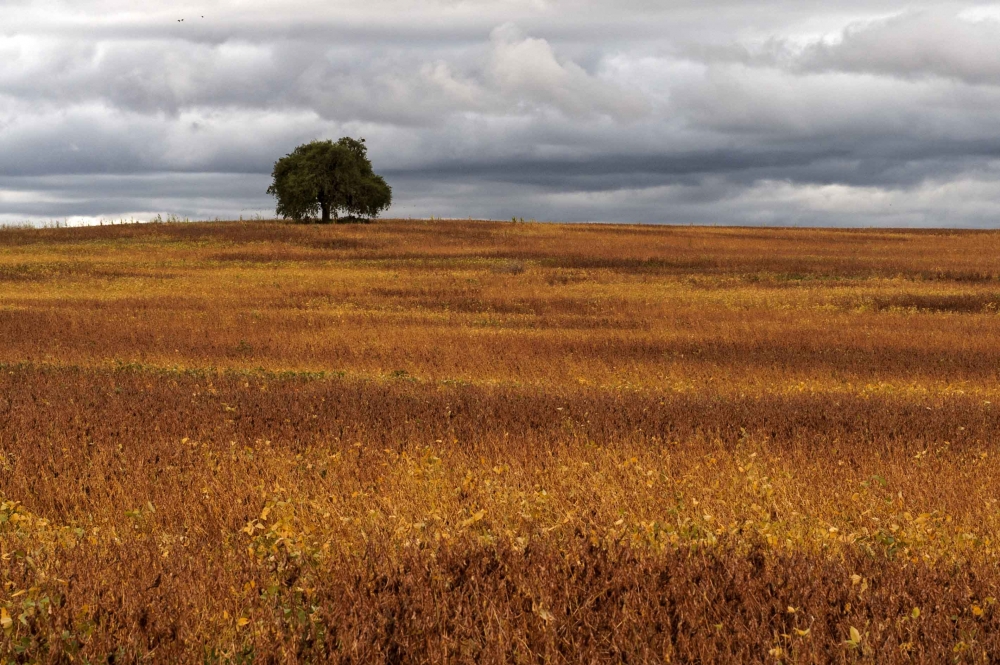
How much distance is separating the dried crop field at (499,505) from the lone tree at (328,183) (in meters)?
51.4

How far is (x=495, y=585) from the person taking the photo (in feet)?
15.1

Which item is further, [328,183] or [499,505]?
[328,183]

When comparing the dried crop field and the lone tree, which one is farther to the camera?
the lone tree

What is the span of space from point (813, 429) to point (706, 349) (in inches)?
462

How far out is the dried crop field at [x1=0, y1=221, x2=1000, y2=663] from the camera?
4.07 meters

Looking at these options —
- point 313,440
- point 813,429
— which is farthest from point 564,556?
point 813,429

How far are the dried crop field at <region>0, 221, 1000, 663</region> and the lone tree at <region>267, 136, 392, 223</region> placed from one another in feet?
168

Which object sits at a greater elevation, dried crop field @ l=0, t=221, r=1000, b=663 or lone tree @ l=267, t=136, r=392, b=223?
lone tree @ l=267, t=136, r=392, b=223

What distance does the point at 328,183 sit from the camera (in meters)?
71.7

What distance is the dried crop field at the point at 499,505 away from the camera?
13.3 ft

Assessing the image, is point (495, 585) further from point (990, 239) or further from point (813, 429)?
point (990, 239)

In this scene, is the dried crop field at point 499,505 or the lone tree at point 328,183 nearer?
the dried crop field at point 499,505

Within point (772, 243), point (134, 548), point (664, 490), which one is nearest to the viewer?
point (134, 548)

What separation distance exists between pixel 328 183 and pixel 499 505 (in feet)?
221
